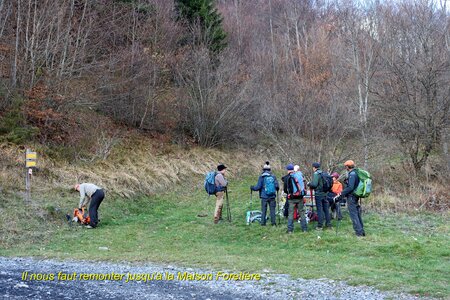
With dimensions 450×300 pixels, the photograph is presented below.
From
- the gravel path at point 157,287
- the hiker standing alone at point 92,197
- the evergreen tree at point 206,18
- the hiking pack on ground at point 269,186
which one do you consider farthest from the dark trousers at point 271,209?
the evergreen tree at point 206,18

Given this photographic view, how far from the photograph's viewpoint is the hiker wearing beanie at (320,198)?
12.7m

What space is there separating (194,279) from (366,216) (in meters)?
7.32

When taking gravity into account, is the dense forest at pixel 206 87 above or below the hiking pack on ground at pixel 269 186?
above

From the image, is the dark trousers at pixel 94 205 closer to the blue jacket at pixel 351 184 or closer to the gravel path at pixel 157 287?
the gravel path at pixel 157 287

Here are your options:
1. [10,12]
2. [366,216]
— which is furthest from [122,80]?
[366,216]

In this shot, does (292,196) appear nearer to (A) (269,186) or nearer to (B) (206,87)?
(A) (269,186)

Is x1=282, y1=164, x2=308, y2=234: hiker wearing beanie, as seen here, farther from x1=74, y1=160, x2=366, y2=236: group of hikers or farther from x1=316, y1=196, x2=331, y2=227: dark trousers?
x1=316, y1=196, x2=331, y2=227: dark trousers

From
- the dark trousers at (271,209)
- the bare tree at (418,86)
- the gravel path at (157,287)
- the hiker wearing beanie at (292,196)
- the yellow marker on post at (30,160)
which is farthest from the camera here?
the bare tree at (418,86)

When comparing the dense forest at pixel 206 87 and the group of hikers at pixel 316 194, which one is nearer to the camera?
the group of hikers at pixel 316 194

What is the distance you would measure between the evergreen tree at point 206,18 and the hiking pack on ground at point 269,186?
16881mm

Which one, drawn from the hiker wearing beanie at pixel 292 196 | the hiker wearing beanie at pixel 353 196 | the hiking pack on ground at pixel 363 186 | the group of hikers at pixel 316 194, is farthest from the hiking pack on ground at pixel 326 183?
the hiking pack on ground at pixel 363 186

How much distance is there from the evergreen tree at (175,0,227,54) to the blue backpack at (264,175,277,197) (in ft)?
55.4
